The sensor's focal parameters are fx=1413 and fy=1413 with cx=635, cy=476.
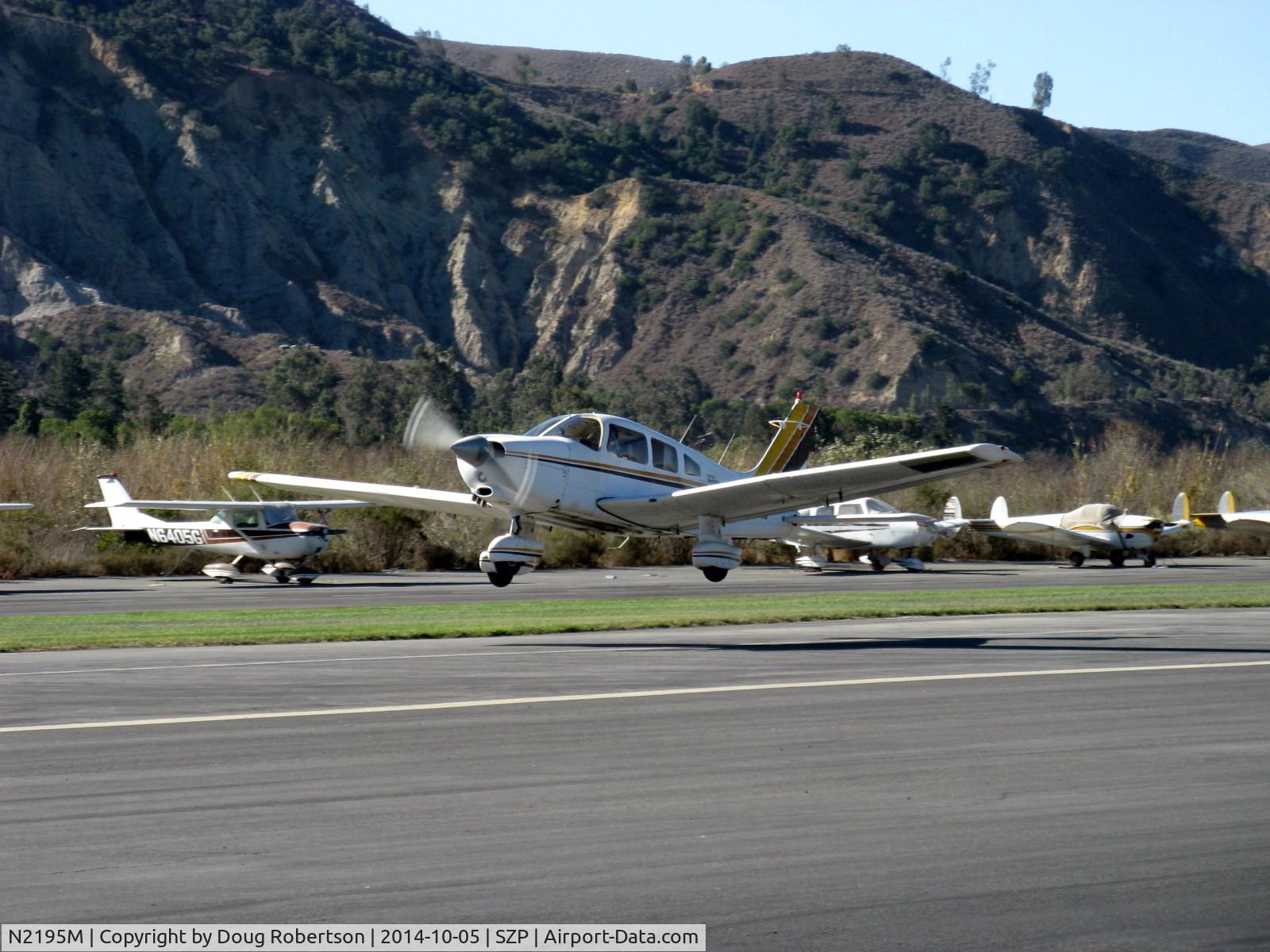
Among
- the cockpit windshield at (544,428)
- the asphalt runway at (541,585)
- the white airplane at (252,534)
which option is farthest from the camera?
the white airplane at (252,534)

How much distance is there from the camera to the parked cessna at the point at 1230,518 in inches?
2137

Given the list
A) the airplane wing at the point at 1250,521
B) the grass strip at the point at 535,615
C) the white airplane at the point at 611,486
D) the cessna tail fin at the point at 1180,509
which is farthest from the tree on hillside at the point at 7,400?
the airplane wing at the point at 1250,521

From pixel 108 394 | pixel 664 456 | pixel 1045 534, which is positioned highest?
pixel 664 456

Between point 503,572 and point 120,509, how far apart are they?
26.2m

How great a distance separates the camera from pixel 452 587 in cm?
3684

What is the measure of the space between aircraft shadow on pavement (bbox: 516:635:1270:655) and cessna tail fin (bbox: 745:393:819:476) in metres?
8.24

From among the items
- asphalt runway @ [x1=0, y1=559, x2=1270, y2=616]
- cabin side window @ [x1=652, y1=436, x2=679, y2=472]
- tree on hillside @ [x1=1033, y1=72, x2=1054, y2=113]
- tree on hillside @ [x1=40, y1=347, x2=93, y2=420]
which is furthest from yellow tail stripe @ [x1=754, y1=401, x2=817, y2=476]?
tree on hillside @ [x1=1033, y1=72, x2=1054, y2=113]

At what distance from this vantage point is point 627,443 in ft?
70.2

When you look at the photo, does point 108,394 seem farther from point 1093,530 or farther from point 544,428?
point 544,428

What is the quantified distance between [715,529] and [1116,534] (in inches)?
1310

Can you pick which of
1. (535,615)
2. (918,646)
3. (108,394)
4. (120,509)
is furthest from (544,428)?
(108,394)
